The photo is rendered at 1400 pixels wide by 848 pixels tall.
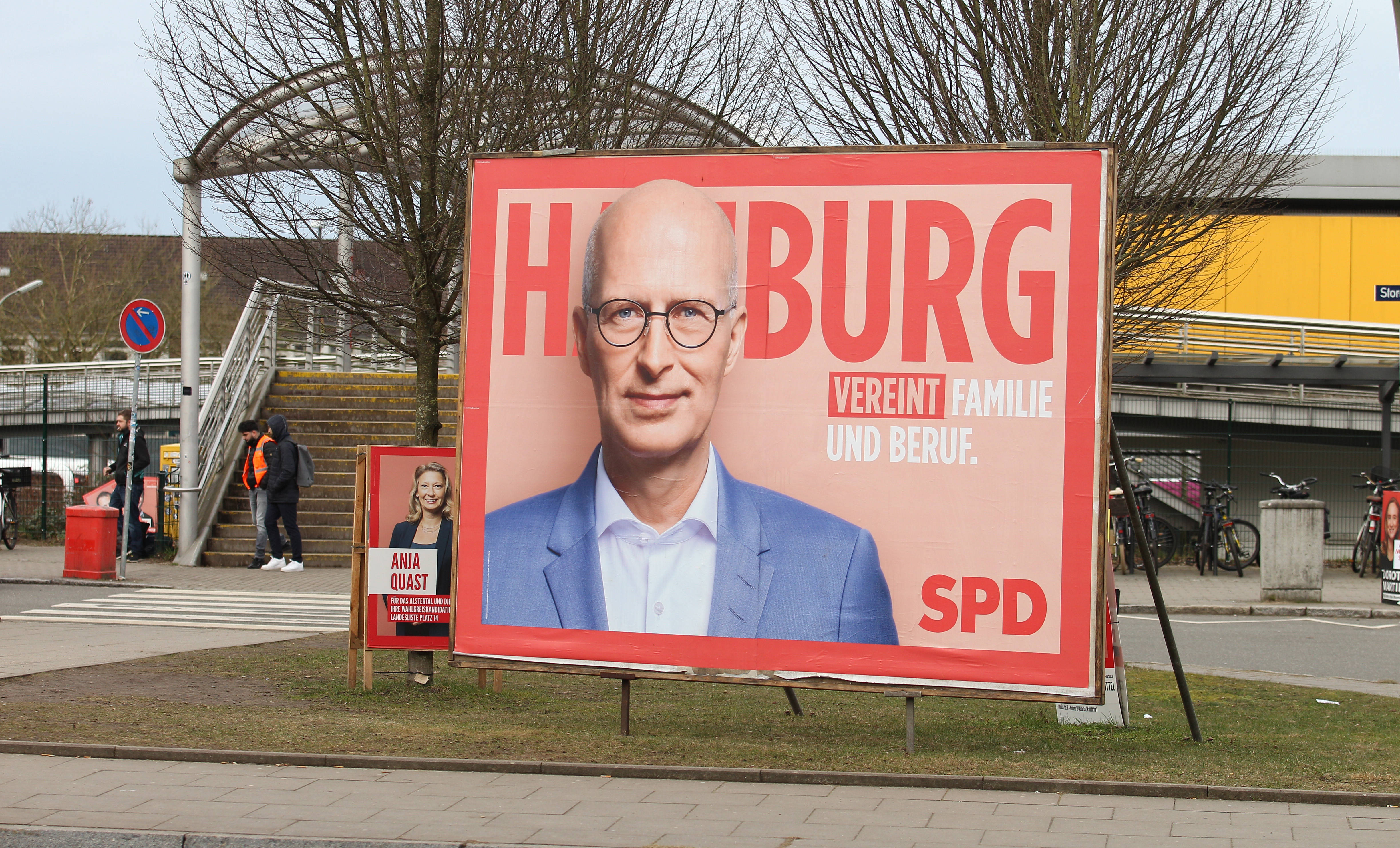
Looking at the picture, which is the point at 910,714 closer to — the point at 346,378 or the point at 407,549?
the point at 407,549

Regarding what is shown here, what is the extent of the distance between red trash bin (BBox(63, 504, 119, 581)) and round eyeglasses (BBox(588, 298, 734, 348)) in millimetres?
10931

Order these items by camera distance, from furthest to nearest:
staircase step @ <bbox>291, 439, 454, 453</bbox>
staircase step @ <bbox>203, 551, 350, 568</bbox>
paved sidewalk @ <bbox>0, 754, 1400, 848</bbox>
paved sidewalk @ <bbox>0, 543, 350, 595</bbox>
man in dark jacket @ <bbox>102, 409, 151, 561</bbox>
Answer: staircase step @ <bbox>291, 439, 454, 453</bbox>
man in dark jacket @ <bbox>102, 409, 151, 561</bbox>
staircase step @ <bbox>203, 551, 350, 568</bbox>
paved sidewalk @ <bbox>0, 543, 350, 595</bbox>
paved sidewalk @ <bbox>0, 754, 1400, 848</bbox>

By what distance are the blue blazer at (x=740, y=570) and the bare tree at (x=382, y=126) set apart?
4.41m

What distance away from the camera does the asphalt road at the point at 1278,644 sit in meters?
11.1

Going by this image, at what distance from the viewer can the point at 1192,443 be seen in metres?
21.8

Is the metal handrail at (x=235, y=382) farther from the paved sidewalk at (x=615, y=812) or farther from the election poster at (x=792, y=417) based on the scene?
the paved sidewalk at (x=615, y=812)

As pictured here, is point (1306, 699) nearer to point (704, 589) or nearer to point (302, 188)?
point (704, 589)

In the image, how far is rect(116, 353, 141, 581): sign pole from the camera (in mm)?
16031

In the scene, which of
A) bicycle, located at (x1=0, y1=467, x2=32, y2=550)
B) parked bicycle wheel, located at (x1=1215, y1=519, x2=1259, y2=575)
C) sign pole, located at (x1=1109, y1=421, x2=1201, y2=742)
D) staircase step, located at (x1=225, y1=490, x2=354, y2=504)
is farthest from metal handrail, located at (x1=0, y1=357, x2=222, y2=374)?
sign pole, located at (x1=1109, y1=421, x2=1201, y2=742)

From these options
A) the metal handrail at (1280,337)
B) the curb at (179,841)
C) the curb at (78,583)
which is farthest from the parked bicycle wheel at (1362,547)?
the curb at (179,841)

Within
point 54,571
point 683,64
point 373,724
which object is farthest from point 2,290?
point 373,724

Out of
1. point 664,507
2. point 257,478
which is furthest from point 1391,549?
point 257,478

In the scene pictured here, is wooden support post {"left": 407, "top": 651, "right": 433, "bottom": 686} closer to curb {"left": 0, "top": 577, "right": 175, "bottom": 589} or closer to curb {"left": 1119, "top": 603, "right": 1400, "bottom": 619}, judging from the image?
curb {"left": 0, "top": 577, "right": 175, "bottom": 589}

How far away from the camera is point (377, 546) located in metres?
8.59
